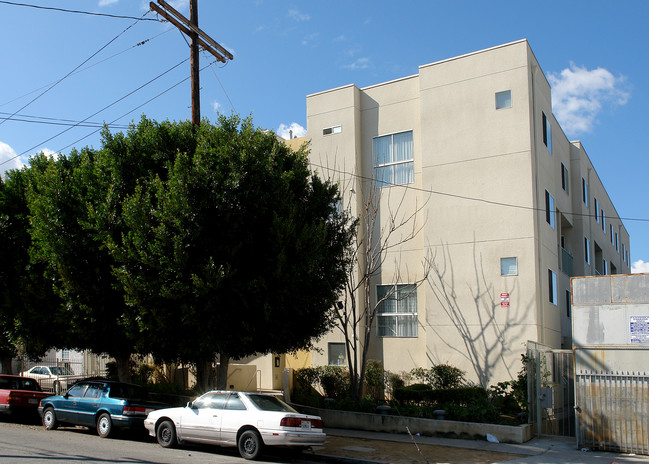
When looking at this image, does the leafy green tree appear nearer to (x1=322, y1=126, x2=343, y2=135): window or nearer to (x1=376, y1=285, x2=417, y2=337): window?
(x1=376, y1=285, x2=417, y2=337): window

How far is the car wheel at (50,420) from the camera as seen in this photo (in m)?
15.7

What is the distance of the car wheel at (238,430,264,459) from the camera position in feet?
38.6

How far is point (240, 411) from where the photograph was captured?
1228 centimetres

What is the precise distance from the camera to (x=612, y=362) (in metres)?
13.3

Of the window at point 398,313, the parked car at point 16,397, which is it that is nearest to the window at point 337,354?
the window at point 398,313

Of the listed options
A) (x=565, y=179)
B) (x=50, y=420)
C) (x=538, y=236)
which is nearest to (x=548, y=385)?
(x=538, y=236)

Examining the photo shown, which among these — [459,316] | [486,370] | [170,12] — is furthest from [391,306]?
[170,12]

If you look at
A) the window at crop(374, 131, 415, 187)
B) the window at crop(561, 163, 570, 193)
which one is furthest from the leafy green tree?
the window at crop(561, 163, 570, 193)

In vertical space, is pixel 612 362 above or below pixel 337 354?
above

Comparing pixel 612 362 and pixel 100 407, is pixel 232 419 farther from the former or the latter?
pixel 612 362

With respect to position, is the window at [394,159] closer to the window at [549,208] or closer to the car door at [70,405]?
the window at [549,208]

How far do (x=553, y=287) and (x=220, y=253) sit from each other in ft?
44.6

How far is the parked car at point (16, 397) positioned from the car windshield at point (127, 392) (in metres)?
4.10

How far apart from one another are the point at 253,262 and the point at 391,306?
30.2 ft
